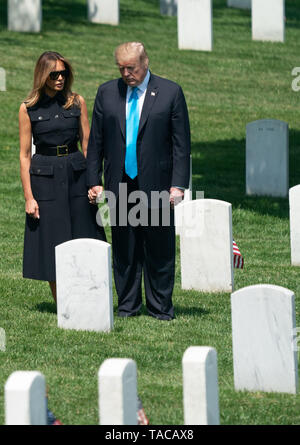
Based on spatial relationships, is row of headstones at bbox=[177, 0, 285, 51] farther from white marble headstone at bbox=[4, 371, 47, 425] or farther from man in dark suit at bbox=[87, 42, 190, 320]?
white marble headstone at bbox=[4, 371, 47, 425]

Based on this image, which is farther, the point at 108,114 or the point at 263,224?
the point at 263,224

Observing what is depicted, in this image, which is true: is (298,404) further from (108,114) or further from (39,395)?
(108,114)

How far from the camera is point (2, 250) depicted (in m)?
11.8

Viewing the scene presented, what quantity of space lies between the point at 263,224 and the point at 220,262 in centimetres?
345

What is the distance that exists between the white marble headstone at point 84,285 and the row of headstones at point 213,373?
1.59 metres

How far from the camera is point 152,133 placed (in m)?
8.45

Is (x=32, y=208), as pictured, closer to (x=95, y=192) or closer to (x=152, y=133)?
(x=95, y=192)

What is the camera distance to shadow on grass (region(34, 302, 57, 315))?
9.14m

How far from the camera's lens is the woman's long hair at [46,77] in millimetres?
8547

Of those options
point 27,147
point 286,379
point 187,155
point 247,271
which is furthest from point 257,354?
point 247,271

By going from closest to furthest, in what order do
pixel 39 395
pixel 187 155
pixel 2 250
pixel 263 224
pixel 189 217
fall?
pixel 39 395, pixel 187 155, pixel 189 217, pixel 2 250, pixel 263 224

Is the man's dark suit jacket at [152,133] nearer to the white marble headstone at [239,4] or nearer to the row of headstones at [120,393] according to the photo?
the row of headstones at [120,393]

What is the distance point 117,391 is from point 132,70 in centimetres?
365

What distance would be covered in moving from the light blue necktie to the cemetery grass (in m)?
1.26
